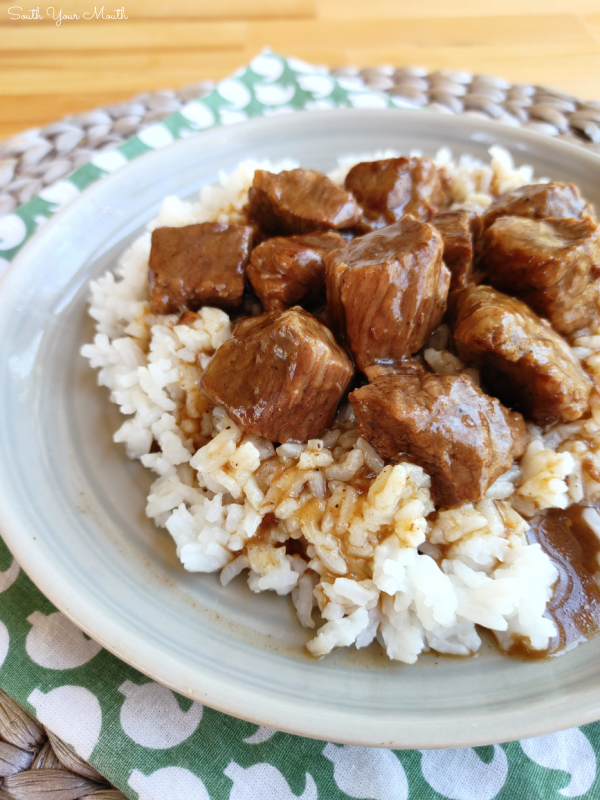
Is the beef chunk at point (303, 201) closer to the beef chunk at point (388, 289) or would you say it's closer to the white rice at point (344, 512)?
the beef chunk at point (388, 289)

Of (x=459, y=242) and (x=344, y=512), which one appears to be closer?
(x=344, y=512)

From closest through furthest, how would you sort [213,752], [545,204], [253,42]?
[213,752] → [545,204] → [253,42]

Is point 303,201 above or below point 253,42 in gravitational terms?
below

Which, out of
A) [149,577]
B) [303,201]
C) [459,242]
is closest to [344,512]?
[149,577]

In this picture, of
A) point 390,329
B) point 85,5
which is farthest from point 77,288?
point 85,5

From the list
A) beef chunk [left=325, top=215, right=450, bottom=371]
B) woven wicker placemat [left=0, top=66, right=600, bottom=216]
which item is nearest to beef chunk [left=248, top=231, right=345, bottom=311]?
beef chunk [left=325, top=215, right=450, bottom=371]

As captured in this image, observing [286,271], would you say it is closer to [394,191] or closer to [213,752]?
[394,191]

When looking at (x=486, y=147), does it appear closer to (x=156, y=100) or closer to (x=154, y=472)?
(x=156, y=100)
